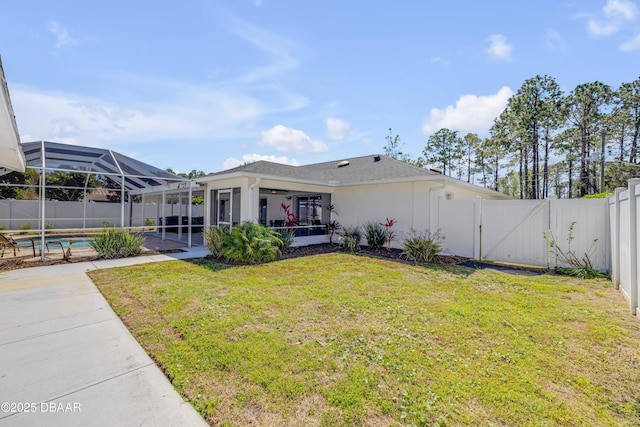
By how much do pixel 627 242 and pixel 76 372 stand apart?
7.96 m

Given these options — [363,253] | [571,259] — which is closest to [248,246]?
[363,253]

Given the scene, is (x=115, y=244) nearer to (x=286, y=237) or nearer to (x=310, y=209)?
(x=286, y=237)

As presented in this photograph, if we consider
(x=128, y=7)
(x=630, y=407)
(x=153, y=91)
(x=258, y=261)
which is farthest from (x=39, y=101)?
(x=630, y=407)

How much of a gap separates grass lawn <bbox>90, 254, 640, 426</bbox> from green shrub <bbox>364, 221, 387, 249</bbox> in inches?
200

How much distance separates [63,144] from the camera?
10.4 metres

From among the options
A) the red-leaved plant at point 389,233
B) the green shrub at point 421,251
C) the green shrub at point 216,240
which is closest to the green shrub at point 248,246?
the green shrub at point 216,240

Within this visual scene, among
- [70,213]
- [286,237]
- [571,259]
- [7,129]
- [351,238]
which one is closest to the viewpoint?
[7,129]

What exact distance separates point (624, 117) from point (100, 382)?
33.3 m

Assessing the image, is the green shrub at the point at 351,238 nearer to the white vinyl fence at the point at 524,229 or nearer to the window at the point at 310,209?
the window at the point at 310,209

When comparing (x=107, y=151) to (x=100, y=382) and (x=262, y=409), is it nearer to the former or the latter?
(x=100, y=382)

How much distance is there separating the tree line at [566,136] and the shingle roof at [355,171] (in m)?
17.5

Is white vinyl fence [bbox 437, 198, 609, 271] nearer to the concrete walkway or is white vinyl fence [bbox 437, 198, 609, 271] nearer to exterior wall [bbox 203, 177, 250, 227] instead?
exterior wall [bbox 203, 177, 250, 227]

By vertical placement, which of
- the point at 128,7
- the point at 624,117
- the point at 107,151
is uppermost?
the point at 624,117

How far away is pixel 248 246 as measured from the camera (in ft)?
27.3
